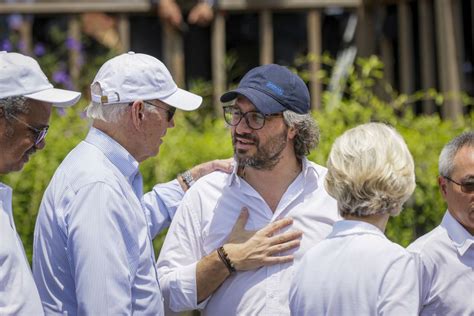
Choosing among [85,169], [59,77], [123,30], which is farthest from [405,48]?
[85,169]

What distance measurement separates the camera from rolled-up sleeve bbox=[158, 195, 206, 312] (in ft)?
11.2

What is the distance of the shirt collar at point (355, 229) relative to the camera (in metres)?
2.87

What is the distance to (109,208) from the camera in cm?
297

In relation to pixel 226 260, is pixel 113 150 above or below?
above

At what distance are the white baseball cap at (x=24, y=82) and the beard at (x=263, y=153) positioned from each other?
75 cm

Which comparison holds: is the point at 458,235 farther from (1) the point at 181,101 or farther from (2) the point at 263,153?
(1) the point at 181,101

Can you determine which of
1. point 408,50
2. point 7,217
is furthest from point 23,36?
point 7,217

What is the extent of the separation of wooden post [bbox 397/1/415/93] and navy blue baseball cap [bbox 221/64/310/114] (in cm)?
471

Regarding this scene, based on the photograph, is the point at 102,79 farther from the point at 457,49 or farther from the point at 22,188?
the point at 457,49

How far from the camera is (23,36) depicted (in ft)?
25.4

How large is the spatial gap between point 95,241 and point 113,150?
1.28 feet

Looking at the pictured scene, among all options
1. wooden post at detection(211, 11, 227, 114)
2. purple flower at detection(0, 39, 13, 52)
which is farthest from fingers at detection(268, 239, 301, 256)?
wooden post at detection(211, 11, 227, 114)

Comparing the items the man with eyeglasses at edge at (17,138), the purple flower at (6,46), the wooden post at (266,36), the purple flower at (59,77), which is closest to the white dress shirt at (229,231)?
the man with eyeglasses at edge at (17,138)

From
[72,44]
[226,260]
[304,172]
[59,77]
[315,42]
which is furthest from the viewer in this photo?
[315,42]
